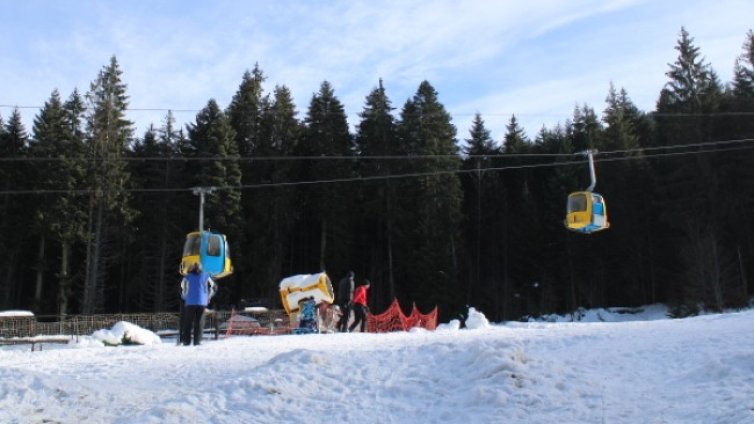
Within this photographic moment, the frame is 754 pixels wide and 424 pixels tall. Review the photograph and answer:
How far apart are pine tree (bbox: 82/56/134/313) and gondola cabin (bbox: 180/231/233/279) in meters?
26.7

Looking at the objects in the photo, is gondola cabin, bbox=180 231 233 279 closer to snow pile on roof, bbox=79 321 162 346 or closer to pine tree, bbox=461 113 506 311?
snow pile on roof, bbox=79 321 162 346

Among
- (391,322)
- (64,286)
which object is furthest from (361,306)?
(64,286)

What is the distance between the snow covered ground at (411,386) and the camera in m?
8.37

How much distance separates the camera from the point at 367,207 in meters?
56.1

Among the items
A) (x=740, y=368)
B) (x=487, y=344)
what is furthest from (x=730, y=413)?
(x=487, y=344)

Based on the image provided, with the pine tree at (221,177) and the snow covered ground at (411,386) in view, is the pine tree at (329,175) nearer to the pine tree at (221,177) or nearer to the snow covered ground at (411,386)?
the pine tree at (221,177)

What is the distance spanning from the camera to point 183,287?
1579cm

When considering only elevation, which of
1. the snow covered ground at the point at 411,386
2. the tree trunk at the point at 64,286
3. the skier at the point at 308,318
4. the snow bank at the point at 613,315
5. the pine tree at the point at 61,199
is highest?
the pine tree at the point at 61,199

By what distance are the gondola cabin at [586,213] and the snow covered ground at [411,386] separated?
11.9m

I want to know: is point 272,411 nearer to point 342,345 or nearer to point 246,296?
point 342,345

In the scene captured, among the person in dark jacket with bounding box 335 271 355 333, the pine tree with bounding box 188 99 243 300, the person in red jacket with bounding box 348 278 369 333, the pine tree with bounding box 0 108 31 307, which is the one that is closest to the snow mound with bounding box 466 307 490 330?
the person in red jacket with bounding box 348 278 369 333

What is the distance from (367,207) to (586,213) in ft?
109

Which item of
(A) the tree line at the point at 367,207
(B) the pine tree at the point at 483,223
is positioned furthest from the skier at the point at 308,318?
(B) the pine tree at the point at 483,223

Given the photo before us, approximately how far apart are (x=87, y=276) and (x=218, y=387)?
42.2 metres
